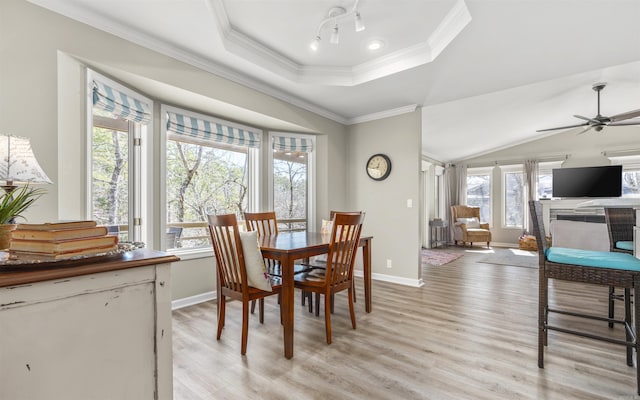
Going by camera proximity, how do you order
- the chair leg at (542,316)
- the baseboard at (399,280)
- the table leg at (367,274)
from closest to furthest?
the chair leg at (542,316), the table leg at (367,274), the baseboard at (399,280)

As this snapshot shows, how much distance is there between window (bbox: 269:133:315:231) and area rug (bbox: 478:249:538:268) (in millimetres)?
3693

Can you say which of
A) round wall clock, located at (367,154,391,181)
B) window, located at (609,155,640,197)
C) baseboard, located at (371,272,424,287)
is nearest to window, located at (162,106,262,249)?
round wall clock, located at (367,154,391,181)

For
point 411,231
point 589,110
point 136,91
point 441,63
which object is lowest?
point 411,231

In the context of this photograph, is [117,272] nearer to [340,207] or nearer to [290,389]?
[290,389]

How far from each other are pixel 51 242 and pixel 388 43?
2.77m

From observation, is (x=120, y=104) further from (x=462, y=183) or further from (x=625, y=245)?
(x=462, y=183)

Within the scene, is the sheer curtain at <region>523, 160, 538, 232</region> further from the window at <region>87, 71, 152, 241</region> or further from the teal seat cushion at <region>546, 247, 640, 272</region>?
the window at <region>87, 71, 152, 241</region>

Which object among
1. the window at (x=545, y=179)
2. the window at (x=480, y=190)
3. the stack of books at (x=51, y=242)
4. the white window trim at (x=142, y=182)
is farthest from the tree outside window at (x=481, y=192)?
the stack of books at (x=51, y=242)

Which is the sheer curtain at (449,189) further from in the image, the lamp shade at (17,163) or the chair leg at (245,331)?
the lamp shade at (17,163)

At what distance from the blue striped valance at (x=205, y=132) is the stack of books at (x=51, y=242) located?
7.79 ft

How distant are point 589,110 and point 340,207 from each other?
543 centimetres

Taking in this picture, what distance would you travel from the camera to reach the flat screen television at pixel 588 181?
20.0 ft

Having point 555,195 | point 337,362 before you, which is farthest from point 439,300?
point 555,195

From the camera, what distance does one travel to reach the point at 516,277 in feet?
14.4
